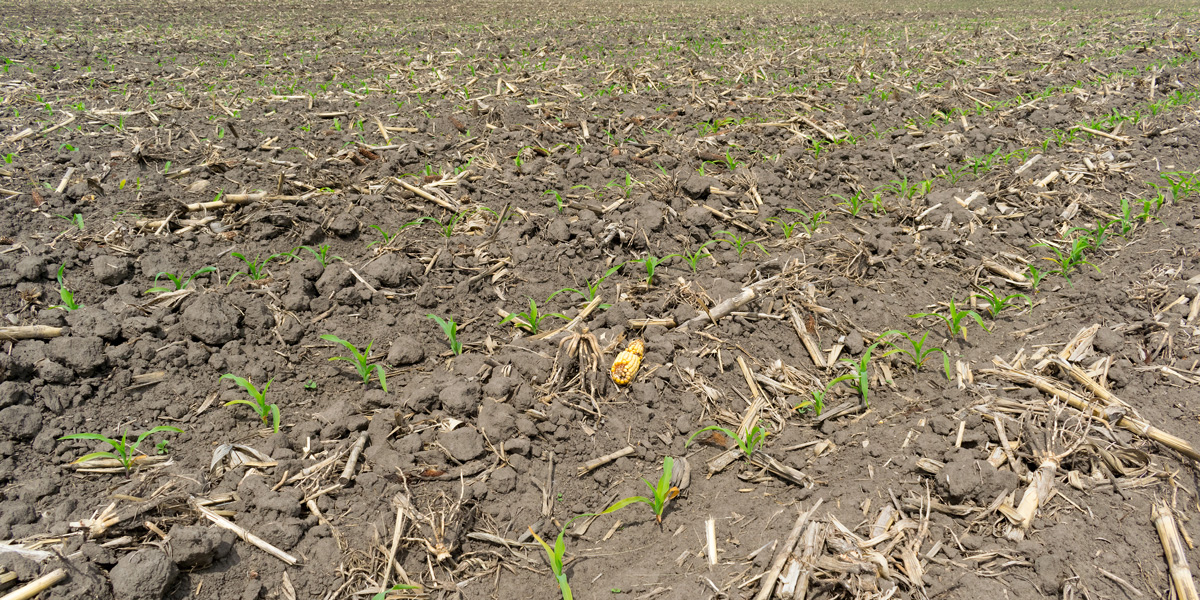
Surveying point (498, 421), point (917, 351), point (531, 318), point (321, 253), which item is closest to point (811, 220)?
point (917, 351)

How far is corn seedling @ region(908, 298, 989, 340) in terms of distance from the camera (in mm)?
3594

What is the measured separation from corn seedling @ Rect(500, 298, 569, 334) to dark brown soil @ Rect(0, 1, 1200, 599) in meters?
0.04

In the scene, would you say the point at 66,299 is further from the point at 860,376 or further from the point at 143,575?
the point at 860,376

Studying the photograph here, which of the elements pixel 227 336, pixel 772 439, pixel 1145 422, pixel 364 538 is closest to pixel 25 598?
pixel 364 538

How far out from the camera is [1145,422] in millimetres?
2736

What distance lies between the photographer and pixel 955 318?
3605 mm

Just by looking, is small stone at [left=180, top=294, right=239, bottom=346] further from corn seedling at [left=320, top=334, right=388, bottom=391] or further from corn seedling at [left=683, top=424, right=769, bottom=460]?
corn seedling at [left=683, top=424, right=769, bottom=460]

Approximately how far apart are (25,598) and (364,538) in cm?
106

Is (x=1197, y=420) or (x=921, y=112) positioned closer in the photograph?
(x=1197, y=420)

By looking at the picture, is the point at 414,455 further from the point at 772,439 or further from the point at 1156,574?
the point at 1156,574

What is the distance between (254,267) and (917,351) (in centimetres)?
410

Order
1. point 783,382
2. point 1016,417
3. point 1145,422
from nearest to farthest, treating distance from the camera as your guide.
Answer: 1. point 1145,422
2. point 1016,417
3. point 783,382

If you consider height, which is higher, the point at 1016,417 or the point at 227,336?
the point at 227,336

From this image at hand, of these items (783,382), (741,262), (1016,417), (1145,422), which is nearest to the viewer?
(1145,422)
